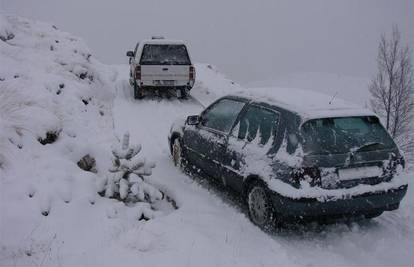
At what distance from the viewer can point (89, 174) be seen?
246 inches

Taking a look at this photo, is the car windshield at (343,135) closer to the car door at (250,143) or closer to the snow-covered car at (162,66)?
the car door at (250,143)

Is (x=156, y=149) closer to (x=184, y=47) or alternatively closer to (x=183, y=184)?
(x=183, y=184)

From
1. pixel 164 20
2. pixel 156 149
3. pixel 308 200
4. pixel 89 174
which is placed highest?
pixel 308 200

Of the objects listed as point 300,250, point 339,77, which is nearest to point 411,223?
point 300,250

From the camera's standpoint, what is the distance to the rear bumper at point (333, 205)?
498 centimetres

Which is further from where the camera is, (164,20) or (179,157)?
(164,20)

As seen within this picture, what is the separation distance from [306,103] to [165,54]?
30.1 feet

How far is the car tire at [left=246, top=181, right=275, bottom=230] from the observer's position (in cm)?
538

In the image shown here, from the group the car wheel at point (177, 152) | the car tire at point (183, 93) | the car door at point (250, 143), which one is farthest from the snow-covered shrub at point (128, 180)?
the car tire at point (183, 93)

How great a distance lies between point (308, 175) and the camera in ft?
16.3

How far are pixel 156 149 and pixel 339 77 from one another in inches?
2325

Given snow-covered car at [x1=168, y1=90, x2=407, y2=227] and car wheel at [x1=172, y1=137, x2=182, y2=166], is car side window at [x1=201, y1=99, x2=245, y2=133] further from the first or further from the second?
car wheel at [x1=172, y1=137, x2=182, y2=166]

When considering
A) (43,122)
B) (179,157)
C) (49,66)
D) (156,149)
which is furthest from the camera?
(49,66)

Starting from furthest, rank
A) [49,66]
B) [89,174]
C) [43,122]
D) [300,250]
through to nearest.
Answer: [49,66], [43,122], [89,174], [300,250]
